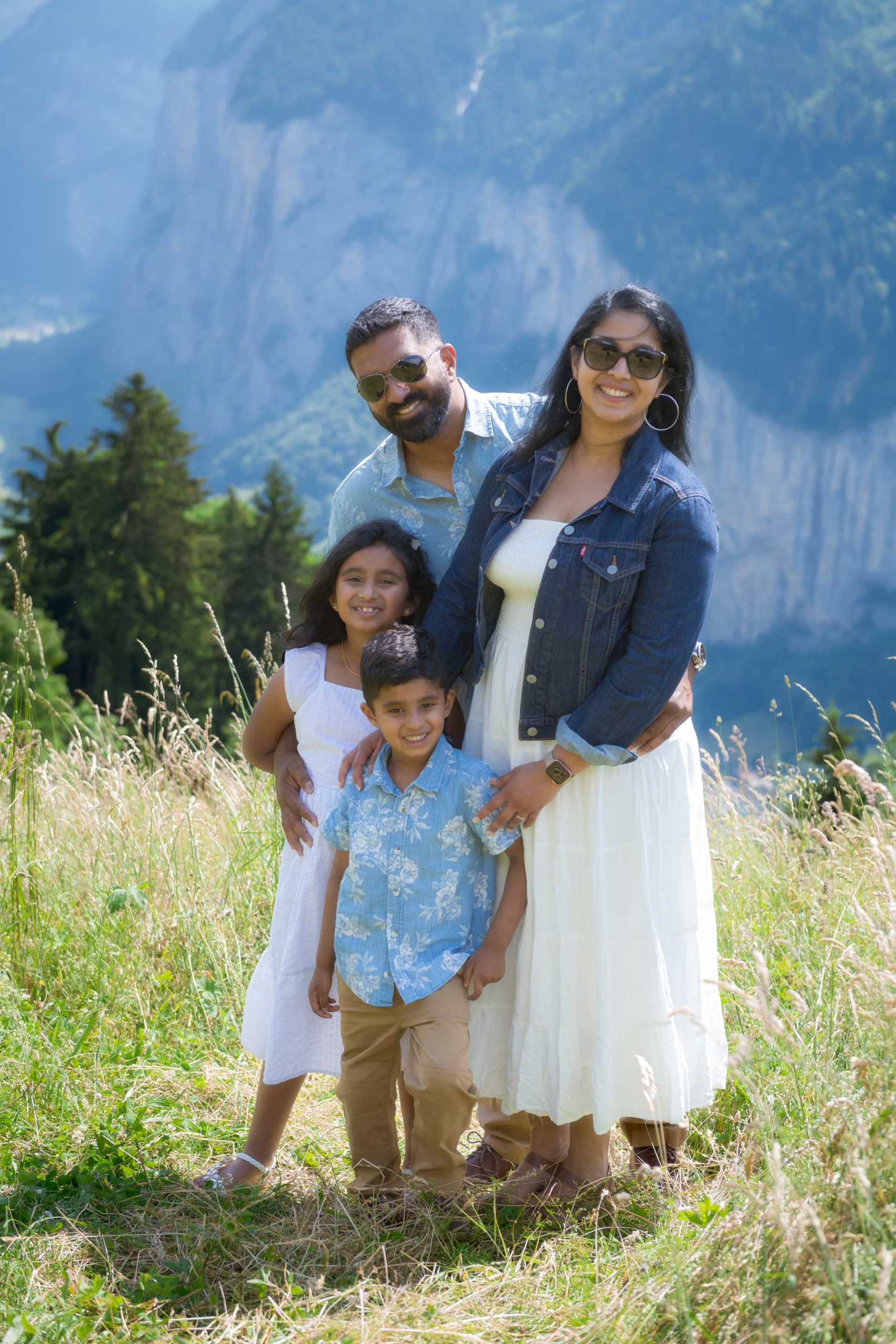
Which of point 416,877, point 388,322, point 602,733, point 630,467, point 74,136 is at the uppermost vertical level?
point 74,136

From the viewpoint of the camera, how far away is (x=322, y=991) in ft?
8.66

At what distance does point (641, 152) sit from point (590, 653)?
96770 mm

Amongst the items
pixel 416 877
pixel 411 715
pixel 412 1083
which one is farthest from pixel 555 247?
pixel 412 1083

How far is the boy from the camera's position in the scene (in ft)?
8.03

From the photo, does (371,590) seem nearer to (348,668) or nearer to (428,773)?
(348,668)

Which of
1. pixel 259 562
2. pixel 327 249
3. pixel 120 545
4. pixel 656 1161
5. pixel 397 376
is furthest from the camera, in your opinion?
pixel 327 249

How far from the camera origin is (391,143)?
4048 inches

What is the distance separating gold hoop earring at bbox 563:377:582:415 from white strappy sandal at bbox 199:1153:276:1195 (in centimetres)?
192

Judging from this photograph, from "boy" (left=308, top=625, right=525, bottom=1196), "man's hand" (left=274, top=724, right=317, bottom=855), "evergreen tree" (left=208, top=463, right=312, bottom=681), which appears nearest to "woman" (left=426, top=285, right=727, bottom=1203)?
"boy" (left=308, top=625, right=525, bottom=1196)

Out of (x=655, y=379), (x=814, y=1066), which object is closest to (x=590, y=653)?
(x=655, y=379)

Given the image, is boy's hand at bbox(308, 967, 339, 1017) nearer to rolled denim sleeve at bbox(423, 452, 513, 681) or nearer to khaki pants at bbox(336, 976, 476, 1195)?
khaki pants at bbox(336, 976, 476, 1195)

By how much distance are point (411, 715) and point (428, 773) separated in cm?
14

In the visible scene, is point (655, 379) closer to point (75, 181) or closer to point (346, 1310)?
point (346, 1310)

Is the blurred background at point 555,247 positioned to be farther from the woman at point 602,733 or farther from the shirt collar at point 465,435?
the woman at point 602,733
